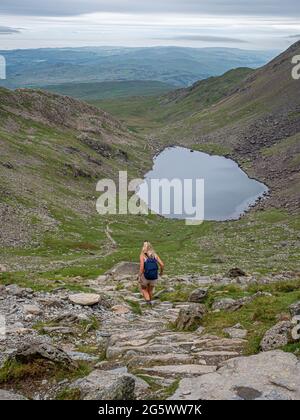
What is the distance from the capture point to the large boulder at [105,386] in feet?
40.2

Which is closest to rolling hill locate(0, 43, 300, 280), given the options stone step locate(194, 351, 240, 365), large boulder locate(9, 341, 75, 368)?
large boulder locate(9, 341, 75, 368)

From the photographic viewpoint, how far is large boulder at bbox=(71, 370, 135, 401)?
40.2 feet

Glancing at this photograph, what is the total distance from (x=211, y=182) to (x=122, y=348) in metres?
125

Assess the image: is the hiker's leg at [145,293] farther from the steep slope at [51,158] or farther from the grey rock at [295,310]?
the steep slope at [51,158]

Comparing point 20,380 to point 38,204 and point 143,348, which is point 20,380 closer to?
point 143,348

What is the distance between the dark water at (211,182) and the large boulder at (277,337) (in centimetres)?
8578

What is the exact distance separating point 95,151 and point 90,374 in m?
125

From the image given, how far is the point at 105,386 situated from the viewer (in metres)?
13.2

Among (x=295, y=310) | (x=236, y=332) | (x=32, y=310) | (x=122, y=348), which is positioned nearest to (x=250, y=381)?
(x=236, y=332)

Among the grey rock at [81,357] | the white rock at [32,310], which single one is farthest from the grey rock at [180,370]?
the white rock at [32,310]

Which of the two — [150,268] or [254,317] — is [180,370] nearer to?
[254,317]

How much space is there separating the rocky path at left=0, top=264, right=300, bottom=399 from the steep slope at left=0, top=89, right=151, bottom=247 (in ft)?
128

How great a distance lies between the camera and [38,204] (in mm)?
81000
